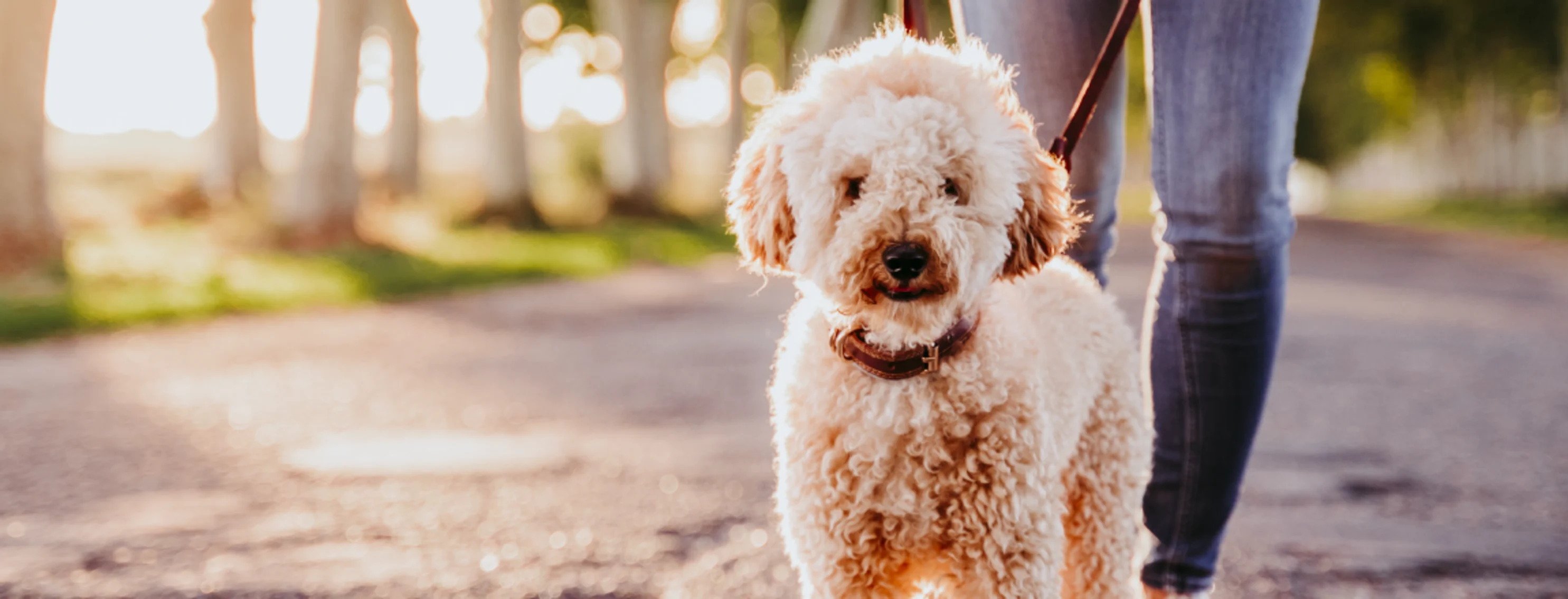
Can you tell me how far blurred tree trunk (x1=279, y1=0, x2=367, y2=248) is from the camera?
14.3 metres

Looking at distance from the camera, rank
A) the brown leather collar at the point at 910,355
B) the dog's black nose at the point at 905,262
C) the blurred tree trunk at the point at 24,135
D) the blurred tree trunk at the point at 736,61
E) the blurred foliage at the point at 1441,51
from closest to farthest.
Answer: the dog's black nose at the point at 905,262 → the brown leather collar at the point at 910,355 → the blurred tree trunk at the point at 24,135 → the blurred tree trunk at the point at 736,61 → the blurred foliage at the point at 1441,51

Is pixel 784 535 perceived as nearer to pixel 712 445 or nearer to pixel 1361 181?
pixel 712 445

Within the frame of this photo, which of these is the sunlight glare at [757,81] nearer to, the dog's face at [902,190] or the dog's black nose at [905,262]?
the dog's face at [902,190]

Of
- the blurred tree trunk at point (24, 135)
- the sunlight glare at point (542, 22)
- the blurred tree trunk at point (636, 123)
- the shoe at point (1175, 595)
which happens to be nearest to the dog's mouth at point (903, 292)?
the shoe at point (1175, 595)

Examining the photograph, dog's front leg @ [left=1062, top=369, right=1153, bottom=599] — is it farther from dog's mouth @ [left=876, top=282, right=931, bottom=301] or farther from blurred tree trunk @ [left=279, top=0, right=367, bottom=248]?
blurred tree trunk @ [left=279, top=0, right=367, bottom=248]

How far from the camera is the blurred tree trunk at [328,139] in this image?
14.3 meters

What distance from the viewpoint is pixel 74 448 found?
518cm

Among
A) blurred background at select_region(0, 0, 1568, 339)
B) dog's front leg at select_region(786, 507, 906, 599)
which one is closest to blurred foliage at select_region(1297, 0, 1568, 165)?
blurred background at select_region(0, 0, 1568, 339)

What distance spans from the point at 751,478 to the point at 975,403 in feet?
7.77

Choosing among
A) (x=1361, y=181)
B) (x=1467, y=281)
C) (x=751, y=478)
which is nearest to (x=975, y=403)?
(x=751, y=478)

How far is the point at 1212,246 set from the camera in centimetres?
255

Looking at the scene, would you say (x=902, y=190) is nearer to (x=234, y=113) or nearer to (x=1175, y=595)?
(x=1175, y=595)

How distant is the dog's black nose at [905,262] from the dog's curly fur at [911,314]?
Result: 0.02 metres

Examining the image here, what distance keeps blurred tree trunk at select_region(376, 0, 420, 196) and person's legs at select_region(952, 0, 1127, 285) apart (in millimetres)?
19762
